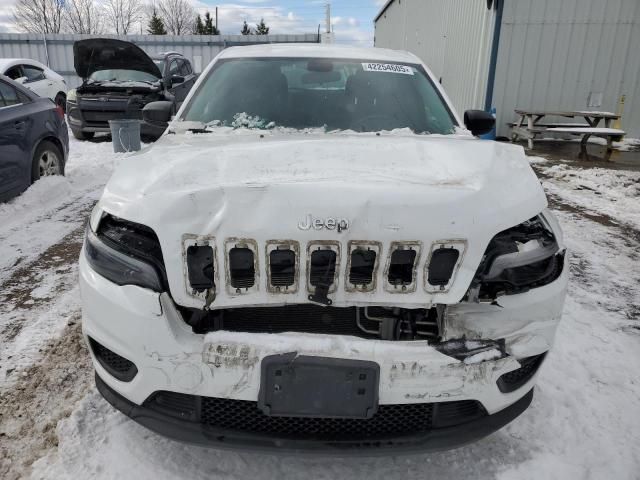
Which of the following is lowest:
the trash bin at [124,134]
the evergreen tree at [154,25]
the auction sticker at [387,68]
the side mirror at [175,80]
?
the trash bin at [124,134]

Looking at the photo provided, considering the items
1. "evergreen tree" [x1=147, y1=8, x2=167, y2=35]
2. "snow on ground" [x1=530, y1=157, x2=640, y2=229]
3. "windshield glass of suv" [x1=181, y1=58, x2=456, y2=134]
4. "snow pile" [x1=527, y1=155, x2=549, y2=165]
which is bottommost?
"snow pile" [x1=527, y1=155, x2=549, y2=165]

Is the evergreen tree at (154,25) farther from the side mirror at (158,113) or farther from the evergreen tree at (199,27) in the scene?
the side mirror at (158,113)

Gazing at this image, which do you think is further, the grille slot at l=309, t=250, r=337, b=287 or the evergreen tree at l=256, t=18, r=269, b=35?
the evergreen tree at l=256, t=18, r=269, b=35

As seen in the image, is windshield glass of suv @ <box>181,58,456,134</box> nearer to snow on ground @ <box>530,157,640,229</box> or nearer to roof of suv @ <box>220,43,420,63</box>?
roof of suv @ <box>220,43,420,63</box>

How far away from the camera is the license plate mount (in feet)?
5.02

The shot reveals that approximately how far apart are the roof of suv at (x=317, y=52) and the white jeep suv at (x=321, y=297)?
1.62 m

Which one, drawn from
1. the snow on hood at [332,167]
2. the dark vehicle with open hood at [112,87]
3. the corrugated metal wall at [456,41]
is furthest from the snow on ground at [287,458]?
the corrugated metal wall at [456,41]

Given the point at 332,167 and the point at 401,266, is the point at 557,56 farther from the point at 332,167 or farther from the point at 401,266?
the point at 401,266

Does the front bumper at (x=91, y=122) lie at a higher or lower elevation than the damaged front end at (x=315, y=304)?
lower

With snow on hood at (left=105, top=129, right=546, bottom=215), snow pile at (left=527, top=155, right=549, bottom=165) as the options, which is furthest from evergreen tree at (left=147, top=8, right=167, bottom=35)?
snow on hood at (left=105, top=129, right=546, bottom=215)

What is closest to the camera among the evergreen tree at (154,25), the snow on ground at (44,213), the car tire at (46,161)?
the snow on ground at (44,213)

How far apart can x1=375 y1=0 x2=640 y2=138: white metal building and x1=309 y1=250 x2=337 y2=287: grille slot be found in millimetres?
9927

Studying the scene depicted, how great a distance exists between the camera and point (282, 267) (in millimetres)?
1620

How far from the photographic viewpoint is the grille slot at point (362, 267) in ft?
5.33
